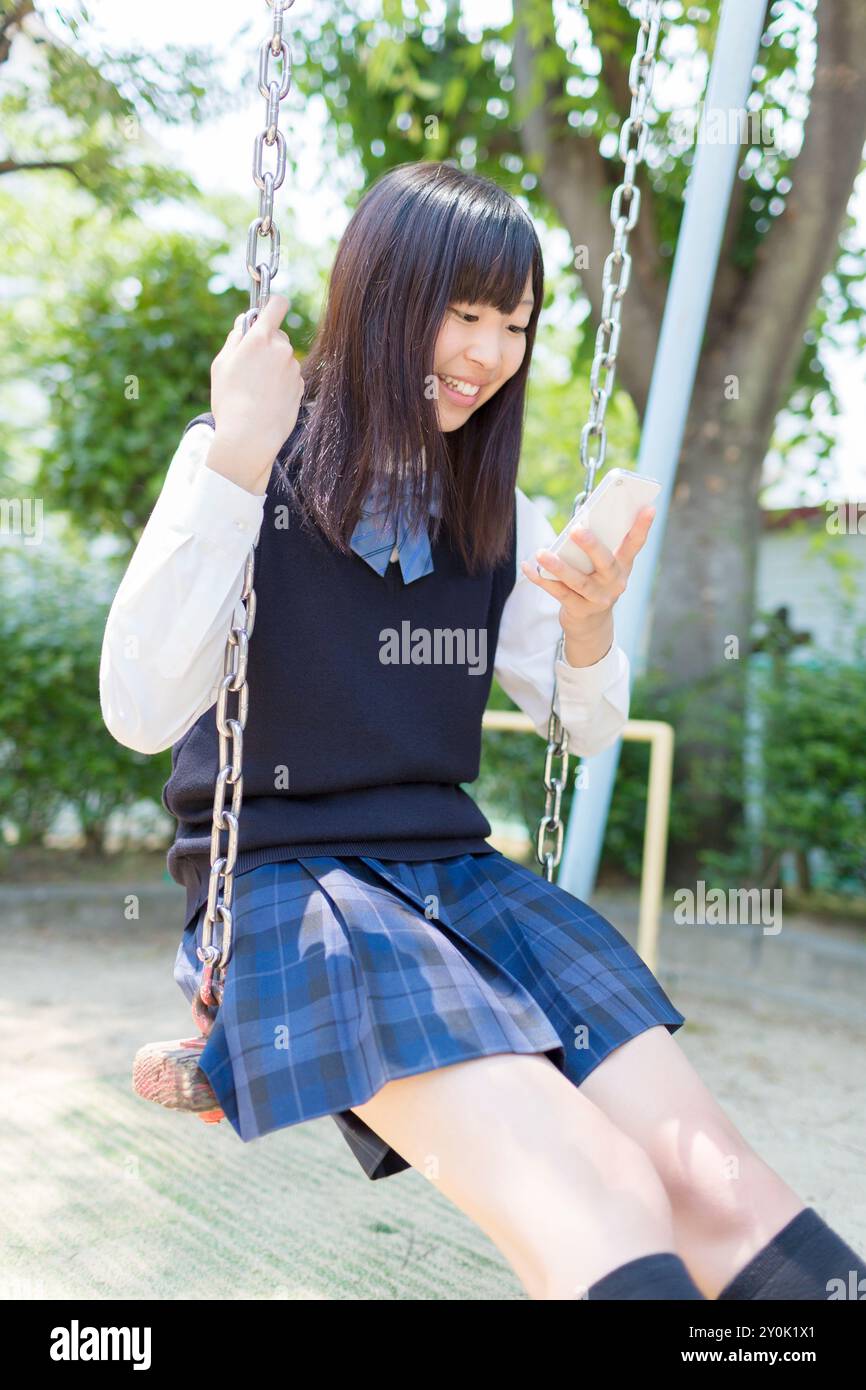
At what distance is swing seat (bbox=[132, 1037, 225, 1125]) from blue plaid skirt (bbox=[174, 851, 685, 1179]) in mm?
17

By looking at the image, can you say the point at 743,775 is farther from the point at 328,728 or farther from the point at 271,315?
the point at 271,315

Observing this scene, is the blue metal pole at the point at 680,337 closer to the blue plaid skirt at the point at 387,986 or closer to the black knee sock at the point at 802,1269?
the blue plaid skirt at the point at 387,986

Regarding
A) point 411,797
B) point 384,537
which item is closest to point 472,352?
point 384,537

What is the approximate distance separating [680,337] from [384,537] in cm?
210

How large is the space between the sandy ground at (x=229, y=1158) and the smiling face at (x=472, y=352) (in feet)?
4.60

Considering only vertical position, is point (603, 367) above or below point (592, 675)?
above

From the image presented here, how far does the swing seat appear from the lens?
1201mm

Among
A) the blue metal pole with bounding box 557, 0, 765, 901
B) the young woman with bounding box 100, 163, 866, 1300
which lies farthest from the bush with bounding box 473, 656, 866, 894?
the young woman with bounding box 100, 163, 866, 1300

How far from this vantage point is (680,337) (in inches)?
127

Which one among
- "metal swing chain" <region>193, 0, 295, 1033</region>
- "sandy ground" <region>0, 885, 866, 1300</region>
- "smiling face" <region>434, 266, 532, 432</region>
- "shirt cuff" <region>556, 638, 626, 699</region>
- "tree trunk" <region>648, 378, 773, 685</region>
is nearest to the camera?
"metal swing chain" <region>193, 0, 295, 1033</region>

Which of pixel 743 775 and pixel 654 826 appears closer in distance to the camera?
pixel 654 826

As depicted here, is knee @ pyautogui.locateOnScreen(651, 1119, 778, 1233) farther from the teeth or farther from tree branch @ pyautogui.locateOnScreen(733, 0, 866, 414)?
tree branch @ pyautogui.locateOnScreen(733, 0, 866, 414)

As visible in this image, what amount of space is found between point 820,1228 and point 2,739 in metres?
3.62
